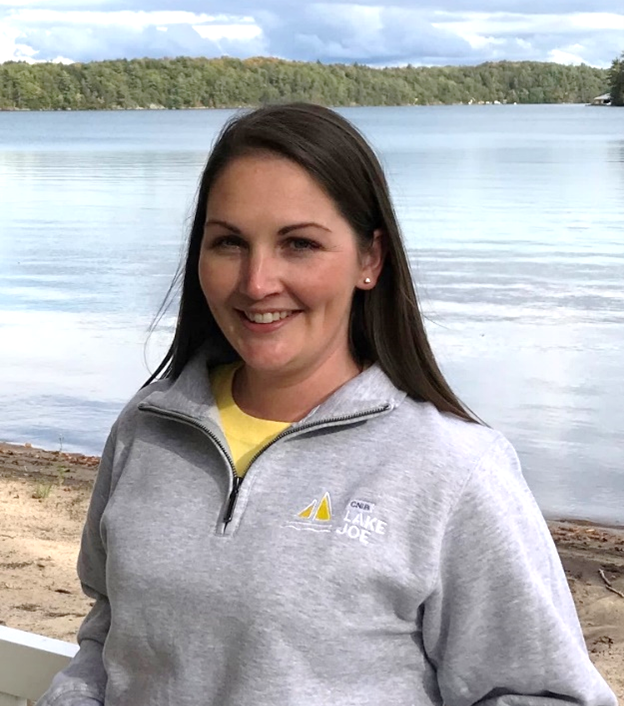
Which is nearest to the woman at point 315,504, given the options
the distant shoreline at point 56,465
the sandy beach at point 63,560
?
the sandy beach at point 63,560

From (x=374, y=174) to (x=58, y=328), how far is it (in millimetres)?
9903

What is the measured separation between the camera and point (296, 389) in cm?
160

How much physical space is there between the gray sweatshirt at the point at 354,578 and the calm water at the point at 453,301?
16.8 inches

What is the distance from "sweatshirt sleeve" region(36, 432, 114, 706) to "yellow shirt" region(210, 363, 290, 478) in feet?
0.57

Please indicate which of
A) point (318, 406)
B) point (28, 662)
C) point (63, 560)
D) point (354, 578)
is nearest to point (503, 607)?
point (354, 578)

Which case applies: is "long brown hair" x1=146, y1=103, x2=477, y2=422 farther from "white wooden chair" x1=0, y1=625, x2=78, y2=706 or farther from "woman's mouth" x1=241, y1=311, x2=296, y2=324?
"white wooden chair" x1=0, y1=625, x2=78, y2=706

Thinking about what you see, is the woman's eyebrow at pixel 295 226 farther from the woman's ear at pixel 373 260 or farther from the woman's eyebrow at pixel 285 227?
the woman's ear at pixel 373 260

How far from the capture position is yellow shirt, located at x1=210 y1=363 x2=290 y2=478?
158cm

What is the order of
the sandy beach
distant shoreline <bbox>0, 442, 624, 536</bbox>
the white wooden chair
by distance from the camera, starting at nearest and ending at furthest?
1. the white wooden chair
2. the sandy beach
3. distant shoreline <bbox>0, 442, 624, 536</bbox>

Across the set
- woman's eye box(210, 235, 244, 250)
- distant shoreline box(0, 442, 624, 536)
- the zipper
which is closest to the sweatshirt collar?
the zipper

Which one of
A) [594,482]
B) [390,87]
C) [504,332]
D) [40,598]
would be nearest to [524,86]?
[390,87]

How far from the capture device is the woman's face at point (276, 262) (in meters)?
1.51

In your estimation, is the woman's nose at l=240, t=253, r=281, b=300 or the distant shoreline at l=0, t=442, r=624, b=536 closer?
the woman's nose at l=240, t=253, r=281, b=300

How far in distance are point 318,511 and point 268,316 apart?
24cm
